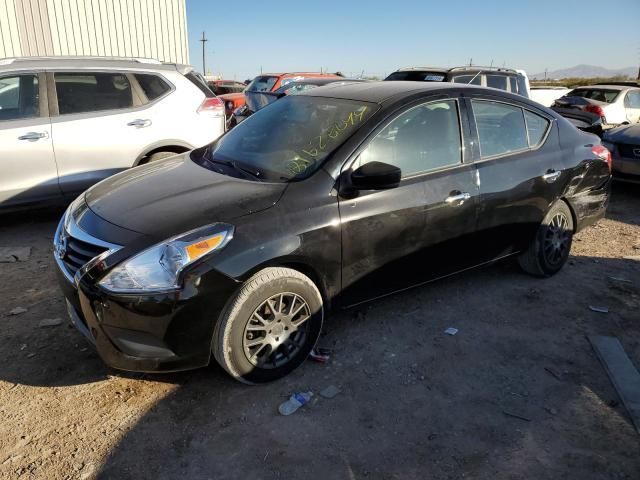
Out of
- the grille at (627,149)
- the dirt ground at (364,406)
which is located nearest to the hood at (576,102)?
the grille at (627,149)

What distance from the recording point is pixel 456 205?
A: 11.7ft

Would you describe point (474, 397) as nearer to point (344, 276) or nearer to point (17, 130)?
point (344, 276)

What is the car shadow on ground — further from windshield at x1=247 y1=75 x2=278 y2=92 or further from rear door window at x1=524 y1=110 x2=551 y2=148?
windshield at x1=247 y1=75 x2=278 y2=92

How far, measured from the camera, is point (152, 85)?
19.1 feet

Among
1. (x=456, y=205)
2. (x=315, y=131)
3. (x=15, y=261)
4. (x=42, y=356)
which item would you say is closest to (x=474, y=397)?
(x=456, y=205)

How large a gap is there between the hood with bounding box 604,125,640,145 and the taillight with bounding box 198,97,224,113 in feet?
19.1

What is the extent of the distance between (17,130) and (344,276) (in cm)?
395

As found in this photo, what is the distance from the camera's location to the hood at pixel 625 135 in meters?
7.33

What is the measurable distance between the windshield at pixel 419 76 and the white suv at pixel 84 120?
12.4 ft

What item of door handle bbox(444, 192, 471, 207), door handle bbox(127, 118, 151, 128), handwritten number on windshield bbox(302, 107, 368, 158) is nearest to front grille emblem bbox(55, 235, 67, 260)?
handwritten number on windshield bbox(302, 107, 368, 158)

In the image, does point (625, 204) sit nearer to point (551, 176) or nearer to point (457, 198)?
point (551, 176)

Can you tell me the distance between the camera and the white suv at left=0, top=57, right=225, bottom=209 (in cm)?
511

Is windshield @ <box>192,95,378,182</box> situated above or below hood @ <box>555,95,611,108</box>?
above

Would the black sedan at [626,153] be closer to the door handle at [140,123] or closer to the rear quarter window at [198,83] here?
the rear quarter window at [198,83]
